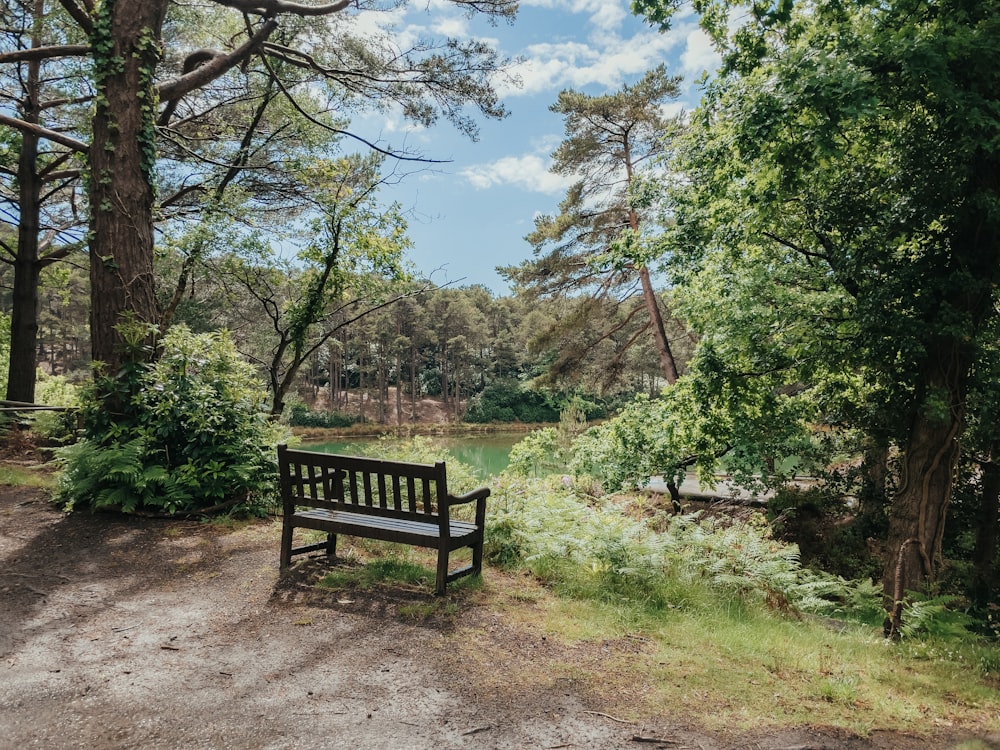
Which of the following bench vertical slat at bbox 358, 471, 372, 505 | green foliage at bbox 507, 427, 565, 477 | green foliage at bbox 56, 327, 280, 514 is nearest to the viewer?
bench vertical slat at bbox 358, 471, 372, 505

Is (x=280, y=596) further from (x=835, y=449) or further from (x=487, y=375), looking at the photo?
(x=487, y=375)

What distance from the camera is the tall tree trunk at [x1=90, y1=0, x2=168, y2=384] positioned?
6.69 metres

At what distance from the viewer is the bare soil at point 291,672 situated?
251cm

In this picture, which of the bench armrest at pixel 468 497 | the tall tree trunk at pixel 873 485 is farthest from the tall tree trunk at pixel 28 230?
the tall tree trunk at pixel 873 485

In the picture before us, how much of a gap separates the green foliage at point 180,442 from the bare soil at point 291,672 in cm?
133

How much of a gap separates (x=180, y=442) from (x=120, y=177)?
10.4 feet

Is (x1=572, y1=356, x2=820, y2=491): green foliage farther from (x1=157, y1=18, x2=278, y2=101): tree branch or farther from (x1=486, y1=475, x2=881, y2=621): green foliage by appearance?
(x1=157, y1=18, x2=278, y2=101): tree branch

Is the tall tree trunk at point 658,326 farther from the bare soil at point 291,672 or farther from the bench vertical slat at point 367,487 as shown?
the bench vertical slat at point 367,487

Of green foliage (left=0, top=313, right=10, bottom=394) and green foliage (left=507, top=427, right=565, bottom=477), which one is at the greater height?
green foliage (left=0, top=313, right=10, bottom=394)

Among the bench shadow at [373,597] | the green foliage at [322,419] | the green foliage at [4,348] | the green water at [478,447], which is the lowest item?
the green water at [478,447]

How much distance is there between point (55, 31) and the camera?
10.7 m

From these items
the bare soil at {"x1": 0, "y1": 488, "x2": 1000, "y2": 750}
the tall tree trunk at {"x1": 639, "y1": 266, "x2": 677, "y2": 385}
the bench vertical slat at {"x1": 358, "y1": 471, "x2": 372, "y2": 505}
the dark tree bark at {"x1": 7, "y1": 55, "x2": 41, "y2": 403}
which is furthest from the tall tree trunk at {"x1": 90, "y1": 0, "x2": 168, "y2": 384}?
the tall tree trunk at {"x1": 639, "y1": 266, "x2": 677, "y2": 385}

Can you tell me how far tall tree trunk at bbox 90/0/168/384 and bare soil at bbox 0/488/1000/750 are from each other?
3.05 m

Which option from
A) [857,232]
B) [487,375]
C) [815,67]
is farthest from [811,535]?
[487,375]
